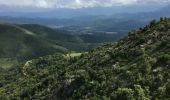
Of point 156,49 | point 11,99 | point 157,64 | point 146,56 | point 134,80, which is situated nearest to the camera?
point 134,80

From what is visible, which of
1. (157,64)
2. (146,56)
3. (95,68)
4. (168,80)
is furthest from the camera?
(95,68)

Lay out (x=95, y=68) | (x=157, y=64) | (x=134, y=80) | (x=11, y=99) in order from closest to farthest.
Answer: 1. (x=134, y=80)
2. (x=157, y=64)
3. (x=95, y=68)
4. (x=11, y=99)

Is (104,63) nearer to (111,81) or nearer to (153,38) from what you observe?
(153,38)

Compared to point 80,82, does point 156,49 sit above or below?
above

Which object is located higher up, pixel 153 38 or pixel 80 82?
pixel 153 38

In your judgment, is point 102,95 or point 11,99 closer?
point 102,95

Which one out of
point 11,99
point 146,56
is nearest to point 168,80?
point 146,56

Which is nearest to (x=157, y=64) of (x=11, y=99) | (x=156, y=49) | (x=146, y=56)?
(x=146, y=56)

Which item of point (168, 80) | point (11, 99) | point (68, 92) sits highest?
point (168, 80)

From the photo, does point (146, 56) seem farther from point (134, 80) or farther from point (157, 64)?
point (134, 80)
